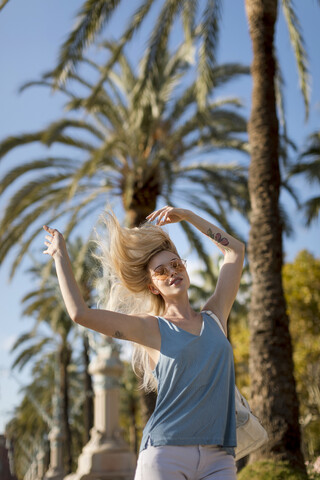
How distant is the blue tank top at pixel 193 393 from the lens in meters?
2.41

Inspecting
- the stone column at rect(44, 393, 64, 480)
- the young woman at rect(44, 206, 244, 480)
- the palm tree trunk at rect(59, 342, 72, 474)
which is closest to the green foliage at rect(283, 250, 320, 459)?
the stone column at rect(44, 393, 64, 480)

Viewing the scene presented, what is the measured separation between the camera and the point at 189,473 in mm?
2350

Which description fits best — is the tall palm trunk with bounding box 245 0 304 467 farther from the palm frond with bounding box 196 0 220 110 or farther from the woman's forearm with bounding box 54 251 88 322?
the woman's forearm with bounding box 54 251 88 322

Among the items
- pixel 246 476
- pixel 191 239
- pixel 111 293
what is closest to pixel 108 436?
pixel 191 239

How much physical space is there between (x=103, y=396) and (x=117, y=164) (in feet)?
19.0

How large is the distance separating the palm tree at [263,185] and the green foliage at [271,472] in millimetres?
167

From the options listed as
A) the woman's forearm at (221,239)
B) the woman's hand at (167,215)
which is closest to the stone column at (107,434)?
the woman's forearm at (221,239)

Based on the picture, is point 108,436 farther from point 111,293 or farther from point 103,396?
point 111,293

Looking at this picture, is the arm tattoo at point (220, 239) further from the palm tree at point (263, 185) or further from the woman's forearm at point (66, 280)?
the palm tree at point (263, 185)

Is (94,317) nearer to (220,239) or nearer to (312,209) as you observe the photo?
(220,239)

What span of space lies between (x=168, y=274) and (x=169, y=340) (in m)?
0.39

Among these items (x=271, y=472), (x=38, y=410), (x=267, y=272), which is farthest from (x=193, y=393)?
(x=38, y=410)

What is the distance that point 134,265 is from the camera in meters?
3.00

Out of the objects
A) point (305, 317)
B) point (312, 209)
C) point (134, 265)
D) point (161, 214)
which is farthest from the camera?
point (305, 317)
